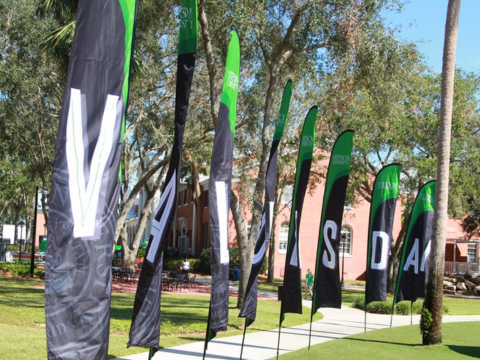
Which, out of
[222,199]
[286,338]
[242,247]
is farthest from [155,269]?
[242,247]

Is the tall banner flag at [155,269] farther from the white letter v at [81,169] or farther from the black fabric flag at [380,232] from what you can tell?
the black fabric flag at [380,232]

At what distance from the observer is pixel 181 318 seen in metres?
16.2

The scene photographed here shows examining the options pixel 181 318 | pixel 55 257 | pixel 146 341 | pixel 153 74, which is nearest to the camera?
pixel 55 257

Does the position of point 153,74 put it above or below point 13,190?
above

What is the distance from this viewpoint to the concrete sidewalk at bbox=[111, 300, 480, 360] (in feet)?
35.7

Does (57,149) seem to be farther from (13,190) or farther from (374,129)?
(13,190)

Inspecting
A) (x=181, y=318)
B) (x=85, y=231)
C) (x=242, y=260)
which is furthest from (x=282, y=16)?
(x=85, y=231)

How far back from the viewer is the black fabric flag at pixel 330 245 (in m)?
11.8

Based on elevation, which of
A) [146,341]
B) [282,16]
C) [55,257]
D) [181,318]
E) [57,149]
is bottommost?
[181,318]

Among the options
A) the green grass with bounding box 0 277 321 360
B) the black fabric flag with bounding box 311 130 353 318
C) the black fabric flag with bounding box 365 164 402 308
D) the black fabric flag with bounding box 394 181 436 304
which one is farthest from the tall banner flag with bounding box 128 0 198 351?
the black fabric flag with bounding box 394 181 436 304

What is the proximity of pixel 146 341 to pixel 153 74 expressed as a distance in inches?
825

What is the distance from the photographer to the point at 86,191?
4.82 m

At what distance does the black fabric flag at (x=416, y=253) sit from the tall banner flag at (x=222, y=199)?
30.1ft

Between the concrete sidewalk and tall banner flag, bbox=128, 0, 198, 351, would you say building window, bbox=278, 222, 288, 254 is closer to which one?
the concrete sidewalk
